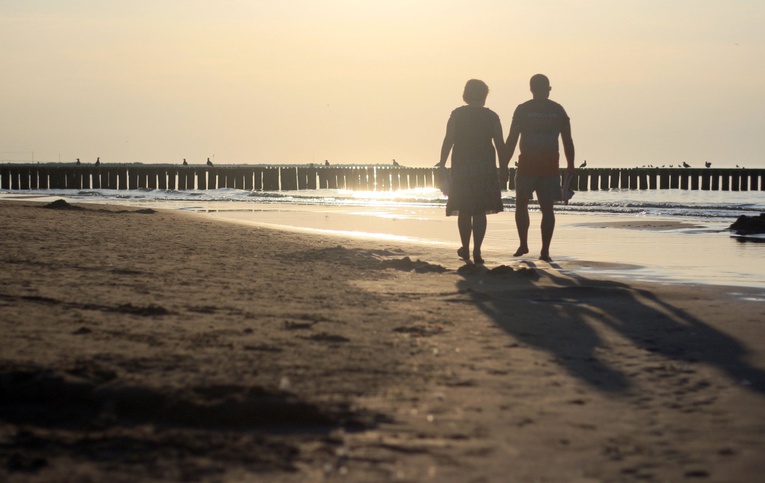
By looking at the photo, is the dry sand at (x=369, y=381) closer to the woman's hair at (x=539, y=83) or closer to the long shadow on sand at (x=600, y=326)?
the long shadow on sand at (x=600, y=326)

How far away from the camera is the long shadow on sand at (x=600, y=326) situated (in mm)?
4016

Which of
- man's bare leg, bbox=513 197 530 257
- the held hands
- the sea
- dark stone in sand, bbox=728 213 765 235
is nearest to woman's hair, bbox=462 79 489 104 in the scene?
the held hands

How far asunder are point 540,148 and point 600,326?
4.37 meters

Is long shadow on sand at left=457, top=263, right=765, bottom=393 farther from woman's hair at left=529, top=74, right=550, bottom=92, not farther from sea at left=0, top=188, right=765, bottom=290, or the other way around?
woman's hair at left=529, top=74, right=550, bottom=92

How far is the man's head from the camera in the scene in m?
9.34

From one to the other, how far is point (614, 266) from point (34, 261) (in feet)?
16.7

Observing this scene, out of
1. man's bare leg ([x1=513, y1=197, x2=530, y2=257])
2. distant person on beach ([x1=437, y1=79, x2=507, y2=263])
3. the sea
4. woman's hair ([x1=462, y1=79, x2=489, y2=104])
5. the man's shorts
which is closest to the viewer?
the sea

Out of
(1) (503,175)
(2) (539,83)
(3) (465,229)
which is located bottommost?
(3) (465,229)

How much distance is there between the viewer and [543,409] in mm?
3230

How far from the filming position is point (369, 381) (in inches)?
141

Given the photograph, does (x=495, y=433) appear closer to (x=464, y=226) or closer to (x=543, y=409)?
(x=543, y=409)

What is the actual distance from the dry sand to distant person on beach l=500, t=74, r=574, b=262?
103 inches

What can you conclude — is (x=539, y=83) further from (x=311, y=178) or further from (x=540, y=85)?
(x=311, y=178)

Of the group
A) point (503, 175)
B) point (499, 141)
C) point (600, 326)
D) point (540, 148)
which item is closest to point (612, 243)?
point (540, 148)
